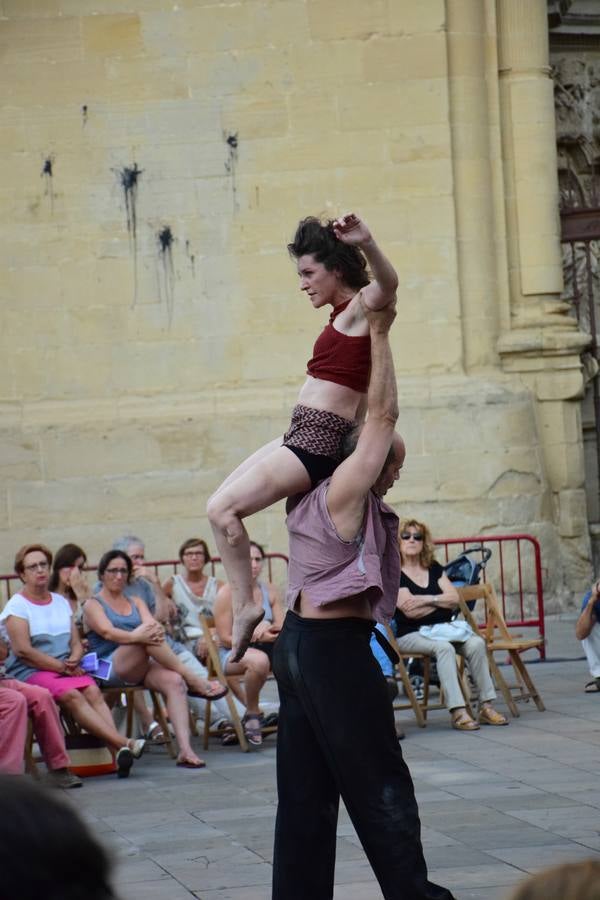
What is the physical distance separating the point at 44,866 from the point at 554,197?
47.9 ft

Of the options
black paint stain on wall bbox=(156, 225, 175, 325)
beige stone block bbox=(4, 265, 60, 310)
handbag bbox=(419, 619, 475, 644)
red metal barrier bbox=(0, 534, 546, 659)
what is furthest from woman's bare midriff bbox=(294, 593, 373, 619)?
beige stone block bbox=(4, 265, 60, 310)

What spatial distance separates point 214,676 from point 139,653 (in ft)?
2.89

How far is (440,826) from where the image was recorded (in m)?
6.62

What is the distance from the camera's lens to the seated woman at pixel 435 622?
9688mm

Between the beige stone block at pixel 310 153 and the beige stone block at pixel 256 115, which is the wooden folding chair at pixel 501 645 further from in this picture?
the beige stone block at pixel 256 115

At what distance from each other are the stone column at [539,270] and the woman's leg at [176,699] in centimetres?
668

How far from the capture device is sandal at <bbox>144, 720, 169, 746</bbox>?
9.59 metres

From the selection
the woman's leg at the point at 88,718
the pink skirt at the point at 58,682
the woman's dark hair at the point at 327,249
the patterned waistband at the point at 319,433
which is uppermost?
the woman's dark hair at the point at 327,249

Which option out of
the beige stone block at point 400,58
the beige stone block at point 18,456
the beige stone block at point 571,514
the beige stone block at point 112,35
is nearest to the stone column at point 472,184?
the beige stone block at point 400,58

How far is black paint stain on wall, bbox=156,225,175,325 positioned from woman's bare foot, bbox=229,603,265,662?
10.8 metres

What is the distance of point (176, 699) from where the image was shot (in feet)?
29.8

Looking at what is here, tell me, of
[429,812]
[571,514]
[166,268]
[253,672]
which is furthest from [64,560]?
[571,514]

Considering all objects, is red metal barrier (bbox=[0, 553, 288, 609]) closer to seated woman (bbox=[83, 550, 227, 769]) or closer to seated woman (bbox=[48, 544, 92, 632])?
seated woman (bbox=[48, 544, 92, 632])

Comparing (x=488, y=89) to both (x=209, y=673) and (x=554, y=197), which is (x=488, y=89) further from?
(x=209, y=673)
